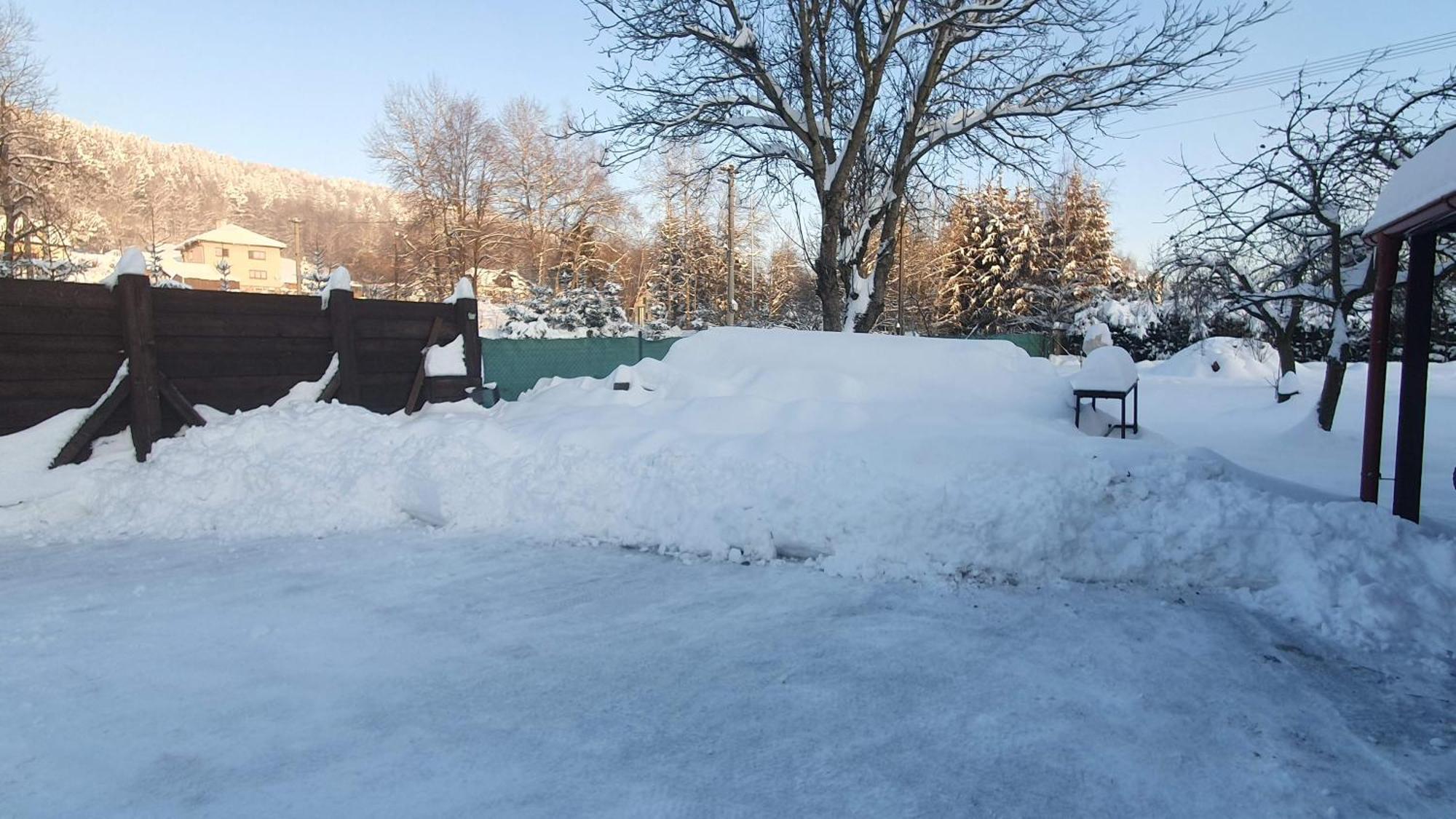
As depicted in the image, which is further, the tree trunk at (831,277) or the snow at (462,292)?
the tree trunk at (831,277)

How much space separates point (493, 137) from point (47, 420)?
32375 mm

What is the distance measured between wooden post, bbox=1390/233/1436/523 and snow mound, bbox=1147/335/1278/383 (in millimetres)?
19866

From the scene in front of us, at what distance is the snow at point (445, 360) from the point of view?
30.5ft

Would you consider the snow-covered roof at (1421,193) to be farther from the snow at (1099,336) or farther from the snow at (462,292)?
the snow at (462,292)

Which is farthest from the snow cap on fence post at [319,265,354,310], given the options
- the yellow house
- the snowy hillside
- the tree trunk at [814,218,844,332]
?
the yellow house

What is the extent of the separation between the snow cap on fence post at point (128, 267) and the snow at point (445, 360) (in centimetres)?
295

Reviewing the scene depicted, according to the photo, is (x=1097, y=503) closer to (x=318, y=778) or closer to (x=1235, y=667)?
(x=1235, y=667)

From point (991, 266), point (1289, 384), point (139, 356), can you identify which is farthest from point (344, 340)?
point (991, 266)

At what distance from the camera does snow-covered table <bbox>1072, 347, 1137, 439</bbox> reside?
26.5 feet

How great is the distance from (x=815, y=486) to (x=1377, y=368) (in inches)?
167

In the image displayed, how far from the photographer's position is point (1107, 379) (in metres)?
8.17

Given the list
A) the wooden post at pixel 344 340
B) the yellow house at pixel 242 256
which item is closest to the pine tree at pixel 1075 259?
the wooden post at pixel 344 340

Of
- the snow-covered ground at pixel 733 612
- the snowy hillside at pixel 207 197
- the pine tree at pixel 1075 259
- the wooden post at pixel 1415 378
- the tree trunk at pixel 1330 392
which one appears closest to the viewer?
the snow-covered ground at pixel 733 612

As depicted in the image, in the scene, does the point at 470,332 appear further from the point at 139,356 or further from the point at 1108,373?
the point at 1108,373
